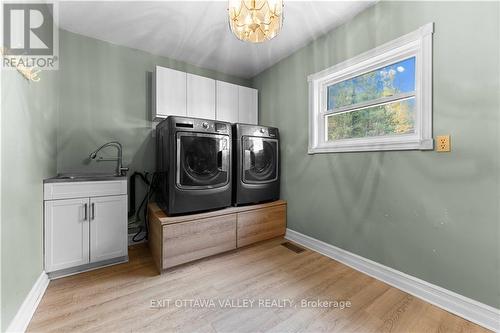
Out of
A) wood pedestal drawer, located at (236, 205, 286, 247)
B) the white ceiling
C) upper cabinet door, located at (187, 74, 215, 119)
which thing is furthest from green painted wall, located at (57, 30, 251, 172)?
wood pedestal drawer, located at (236, 205, 286, 247)

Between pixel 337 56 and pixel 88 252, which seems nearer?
pixel 88 252

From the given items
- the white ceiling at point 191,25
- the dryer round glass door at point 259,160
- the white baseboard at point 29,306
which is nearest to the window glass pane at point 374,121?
the dryer round glass door at point 259,160

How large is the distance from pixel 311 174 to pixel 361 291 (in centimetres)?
118

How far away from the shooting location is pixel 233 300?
1497 millimetres

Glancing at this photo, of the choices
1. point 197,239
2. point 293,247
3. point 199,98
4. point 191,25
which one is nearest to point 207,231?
point 197,239

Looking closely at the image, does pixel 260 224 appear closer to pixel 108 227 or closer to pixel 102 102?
pixel 108 227

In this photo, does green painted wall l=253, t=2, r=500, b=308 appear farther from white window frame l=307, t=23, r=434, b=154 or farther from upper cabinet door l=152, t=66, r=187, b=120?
upper cabinet door l=152, t=66, r=187, b=120

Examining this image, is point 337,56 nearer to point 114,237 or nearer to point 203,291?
point 203,291

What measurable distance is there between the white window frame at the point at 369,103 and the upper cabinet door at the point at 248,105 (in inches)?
36.9

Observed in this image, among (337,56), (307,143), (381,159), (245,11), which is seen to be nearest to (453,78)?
(381,159)

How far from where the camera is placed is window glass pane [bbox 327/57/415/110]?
173cm

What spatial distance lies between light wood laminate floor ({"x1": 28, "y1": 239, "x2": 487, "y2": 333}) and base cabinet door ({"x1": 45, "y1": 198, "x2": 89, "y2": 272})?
0.15m

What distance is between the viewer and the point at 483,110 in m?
1.28

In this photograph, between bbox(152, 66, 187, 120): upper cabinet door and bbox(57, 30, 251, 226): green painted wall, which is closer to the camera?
bbox(57, 30, 251, 226): green painted wall
